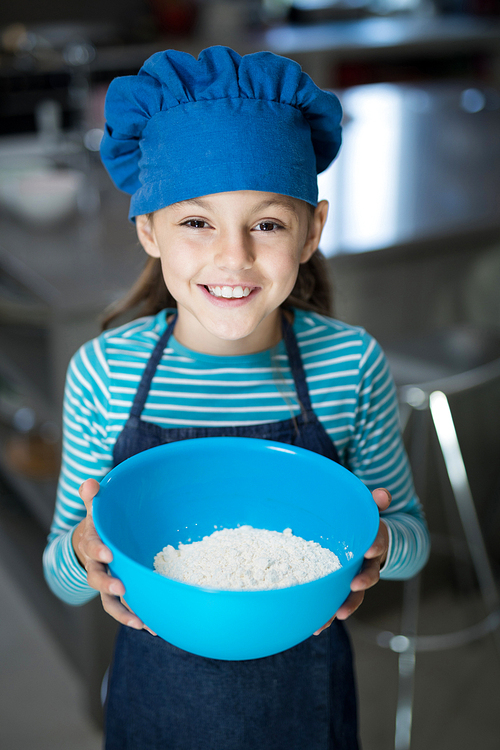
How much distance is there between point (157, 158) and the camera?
2.56ft

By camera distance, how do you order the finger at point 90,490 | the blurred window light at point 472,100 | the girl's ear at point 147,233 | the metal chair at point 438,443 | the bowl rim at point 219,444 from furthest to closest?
the blurred window light at point 472,100
the metal chair at point 438,443
the girl's ear at point 147,233
the finger at point 90,490
the bowl rim at point 219,444

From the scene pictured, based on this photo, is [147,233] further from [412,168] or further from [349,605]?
[412,168]

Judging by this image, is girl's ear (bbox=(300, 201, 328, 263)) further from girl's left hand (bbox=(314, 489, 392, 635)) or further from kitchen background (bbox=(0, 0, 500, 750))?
kitchen background (bbox=(0, 0, 500, 750))

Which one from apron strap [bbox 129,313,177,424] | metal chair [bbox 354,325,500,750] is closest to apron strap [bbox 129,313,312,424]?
apron strap [bbox 129,313,177,424]

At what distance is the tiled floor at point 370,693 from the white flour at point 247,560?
1.10m

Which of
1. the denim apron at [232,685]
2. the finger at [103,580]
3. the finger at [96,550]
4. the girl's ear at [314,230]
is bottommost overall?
the denim apron at [232,685]

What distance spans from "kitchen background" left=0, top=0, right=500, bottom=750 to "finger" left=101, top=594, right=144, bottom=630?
81 cm

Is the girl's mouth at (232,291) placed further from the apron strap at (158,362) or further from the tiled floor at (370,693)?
the tiled floor at (370,693)

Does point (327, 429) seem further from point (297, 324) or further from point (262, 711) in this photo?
point (262, 711)

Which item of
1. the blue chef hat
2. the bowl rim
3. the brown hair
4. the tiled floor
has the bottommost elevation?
the tiled floor

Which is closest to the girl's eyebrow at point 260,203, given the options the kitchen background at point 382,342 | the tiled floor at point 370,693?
the kitchen background at point 382,342

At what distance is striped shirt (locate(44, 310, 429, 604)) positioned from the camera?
3.02ft

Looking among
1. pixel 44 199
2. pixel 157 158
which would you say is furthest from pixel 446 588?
pixel 157 158

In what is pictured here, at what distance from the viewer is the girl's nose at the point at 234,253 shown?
77 centimetres
